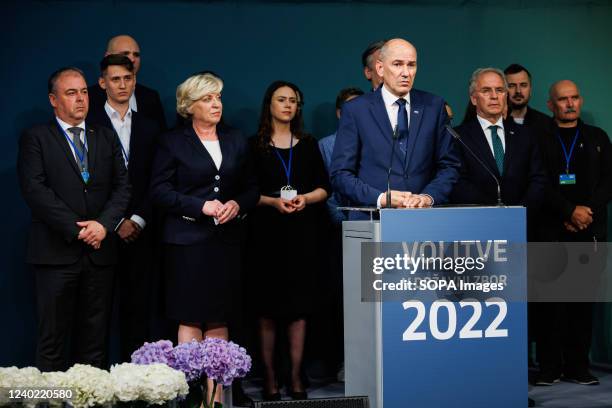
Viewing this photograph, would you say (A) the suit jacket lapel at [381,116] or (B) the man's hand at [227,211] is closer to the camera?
(A) the suit jacket lapel at [381,116]

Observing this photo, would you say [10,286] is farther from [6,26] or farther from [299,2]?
[299,2]

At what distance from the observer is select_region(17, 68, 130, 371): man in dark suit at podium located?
4.60 meters

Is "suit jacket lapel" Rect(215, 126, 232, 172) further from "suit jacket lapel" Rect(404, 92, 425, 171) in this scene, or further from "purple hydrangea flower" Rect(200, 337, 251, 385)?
"purple hydrangea flower" Rect(200, 337, 251, 385)

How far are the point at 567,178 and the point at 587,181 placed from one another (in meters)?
0.15

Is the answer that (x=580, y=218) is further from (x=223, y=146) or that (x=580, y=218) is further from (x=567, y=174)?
A: (x=223, y=146)

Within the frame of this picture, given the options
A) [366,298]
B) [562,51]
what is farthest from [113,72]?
[562,51]

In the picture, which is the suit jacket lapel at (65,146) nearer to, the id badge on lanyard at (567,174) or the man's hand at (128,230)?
the man's hand at (128,230)

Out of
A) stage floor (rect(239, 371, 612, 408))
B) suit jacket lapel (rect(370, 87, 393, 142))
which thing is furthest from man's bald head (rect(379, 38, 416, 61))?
stage floor (rect(239, 371, 612, 408))

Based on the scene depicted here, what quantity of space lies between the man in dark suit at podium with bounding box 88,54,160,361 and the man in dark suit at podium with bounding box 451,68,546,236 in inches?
71.5

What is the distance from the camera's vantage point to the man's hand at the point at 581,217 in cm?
559

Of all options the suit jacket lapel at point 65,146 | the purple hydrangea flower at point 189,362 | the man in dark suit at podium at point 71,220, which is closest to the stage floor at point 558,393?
the man in dark suit at podium at point 71,220

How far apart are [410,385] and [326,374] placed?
8.87ft

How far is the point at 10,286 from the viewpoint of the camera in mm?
5723

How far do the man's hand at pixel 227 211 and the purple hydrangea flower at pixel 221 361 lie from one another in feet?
4.74
